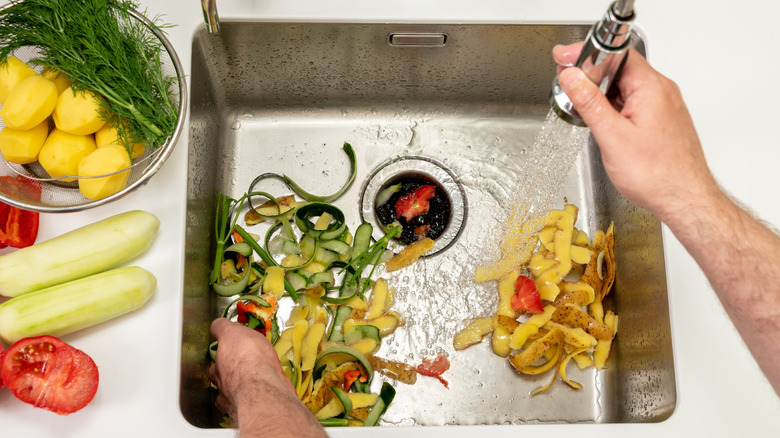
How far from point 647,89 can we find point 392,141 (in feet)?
1.99

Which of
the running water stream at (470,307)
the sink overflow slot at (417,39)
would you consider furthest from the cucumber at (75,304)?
the sink overflow slot at (417,39)

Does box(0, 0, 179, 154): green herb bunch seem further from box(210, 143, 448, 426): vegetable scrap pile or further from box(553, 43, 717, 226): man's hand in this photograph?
box(553, 43, 717, 226): man's hand

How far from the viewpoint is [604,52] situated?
0.62 meters

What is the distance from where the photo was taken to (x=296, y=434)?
0.69 meters

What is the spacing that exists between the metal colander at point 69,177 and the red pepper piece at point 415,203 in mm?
466

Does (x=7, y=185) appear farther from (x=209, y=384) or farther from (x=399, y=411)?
(x=399, y=411)

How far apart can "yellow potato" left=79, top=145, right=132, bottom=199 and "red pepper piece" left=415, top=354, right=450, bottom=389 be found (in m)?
0.60

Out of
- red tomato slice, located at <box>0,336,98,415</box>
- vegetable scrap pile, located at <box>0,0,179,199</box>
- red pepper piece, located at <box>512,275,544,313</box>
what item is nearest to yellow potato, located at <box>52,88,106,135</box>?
vegetable scrap pile, located at <box>0,0,179,199</box>

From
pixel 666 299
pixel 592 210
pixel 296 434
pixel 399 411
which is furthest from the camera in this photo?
pixel 592 210

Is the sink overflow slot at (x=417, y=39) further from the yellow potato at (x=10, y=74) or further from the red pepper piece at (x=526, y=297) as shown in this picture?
the yellow potato at (x=10, y=74)

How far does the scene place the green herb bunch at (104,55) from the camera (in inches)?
32.4

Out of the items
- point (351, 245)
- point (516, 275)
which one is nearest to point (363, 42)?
point (351, 245)

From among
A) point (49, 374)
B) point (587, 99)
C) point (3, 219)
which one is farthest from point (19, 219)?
point (587, 99)

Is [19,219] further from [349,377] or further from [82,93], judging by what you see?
[349,377]
